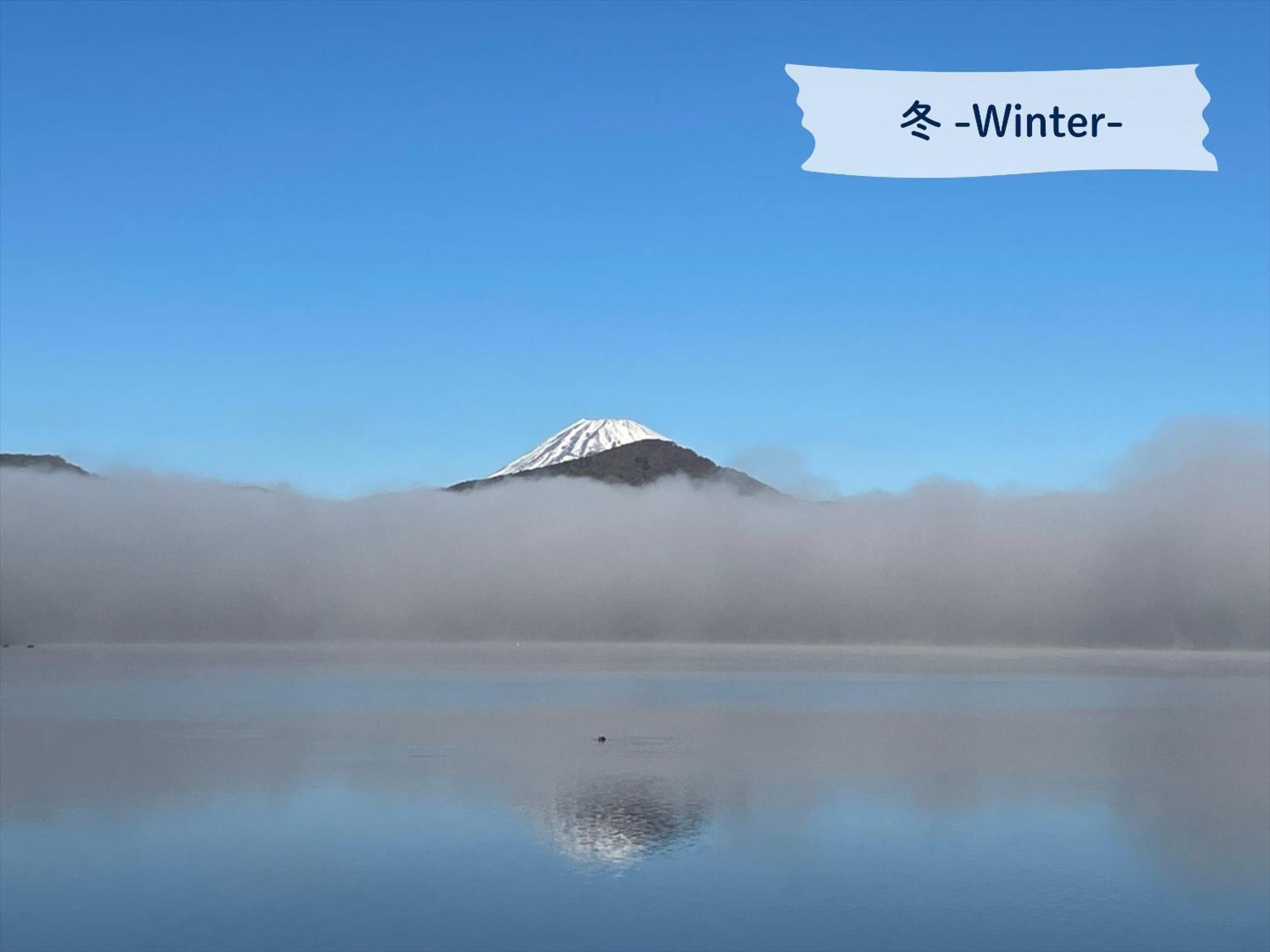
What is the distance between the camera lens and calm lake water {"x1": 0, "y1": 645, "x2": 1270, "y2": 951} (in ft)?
79.8

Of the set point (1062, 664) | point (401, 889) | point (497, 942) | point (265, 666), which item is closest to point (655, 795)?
point (401, 889)

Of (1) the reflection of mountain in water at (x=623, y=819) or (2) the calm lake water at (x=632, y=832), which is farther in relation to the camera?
(1) the reflection of mountain in water at (x=623, y=819)

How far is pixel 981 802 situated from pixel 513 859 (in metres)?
17.0

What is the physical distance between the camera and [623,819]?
35719 millimetres

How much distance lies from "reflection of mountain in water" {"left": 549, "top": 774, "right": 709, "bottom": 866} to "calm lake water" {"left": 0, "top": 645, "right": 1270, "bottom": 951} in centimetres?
15

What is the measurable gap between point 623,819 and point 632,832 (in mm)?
1962

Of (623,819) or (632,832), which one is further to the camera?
(623,819)

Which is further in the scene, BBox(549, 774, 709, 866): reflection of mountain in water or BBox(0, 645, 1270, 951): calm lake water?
BBox(549, 774, 709, 866): reflection of mountain in water

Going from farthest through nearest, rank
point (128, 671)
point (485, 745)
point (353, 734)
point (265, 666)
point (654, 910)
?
1. point (265, 666)
2. point (128, 671)
3. point (353, 734)
4. point (485, 745)
5. point (654, 910)

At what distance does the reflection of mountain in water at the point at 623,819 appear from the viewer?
31.7 metres

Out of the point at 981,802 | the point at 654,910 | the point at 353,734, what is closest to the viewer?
the point at 654,910

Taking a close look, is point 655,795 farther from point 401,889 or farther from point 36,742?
point 36,742

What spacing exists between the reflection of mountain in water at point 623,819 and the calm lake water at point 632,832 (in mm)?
151

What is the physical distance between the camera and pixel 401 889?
27.0m
